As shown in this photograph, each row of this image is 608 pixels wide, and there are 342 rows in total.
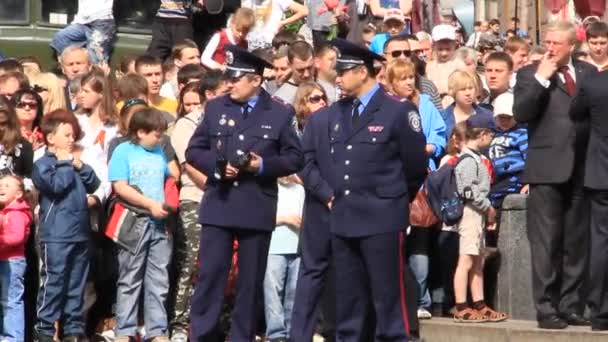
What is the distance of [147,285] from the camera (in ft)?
51.5

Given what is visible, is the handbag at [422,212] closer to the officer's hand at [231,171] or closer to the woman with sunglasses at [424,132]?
the woman with sunglasses at [424,132]

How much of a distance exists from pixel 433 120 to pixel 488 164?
0.76 metres

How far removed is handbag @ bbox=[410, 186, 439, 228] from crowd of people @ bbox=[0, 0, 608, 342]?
0.02 metres

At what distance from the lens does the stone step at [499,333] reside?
15.2m

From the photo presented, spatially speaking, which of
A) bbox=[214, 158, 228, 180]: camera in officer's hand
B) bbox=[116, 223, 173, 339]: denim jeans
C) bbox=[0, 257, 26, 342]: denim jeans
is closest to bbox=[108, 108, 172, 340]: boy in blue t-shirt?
bbox=[116, 223, 173, 339]: denim jeans

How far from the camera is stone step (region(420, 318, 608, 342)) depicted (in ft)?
49.8

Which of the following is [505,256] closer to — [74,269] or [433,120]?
[433,120]

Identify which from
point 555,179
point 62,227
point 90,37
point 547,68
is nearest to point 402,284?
point 555,179

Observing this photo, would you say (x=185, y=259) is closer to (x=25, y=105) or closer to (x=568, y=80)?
(x=25, y=105)

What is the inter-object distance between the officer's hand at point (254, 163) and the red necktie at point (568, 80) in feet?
8.81

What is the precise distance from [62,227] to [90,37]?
5774 mm

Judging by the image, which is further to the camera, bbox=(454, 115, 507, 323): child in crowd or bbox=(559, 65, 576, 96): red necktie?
bbox=(454, 115, 507, 323): child in crowd

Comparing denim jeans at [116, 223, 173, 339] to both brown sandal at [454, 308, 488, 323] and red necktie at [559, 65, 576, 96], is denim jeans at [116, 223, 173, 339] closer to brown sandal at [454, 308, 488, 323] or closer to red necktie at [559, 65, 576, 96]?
brown sandal at [454, 308, 488, 323]

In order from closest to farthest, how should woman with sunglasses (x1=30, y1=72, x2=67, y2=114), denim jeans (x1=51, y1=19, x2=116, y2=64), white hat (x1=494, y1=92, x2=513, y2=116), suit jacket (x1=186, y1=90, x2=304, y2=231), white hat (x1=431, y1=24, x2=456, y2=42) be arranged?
suit jacket (x1=186, y1=90, x2=304, y2=231) → white hat (x1=494, y1=92, x2=513, y2=116) → woman with sunglasses (x1=30, y1=72, x2=67, y2=114) → white hat (x1=431, y1=24, x2=456, y2=42) → denim jeans (x1=51, y1=19, x2=116, y2=64)
